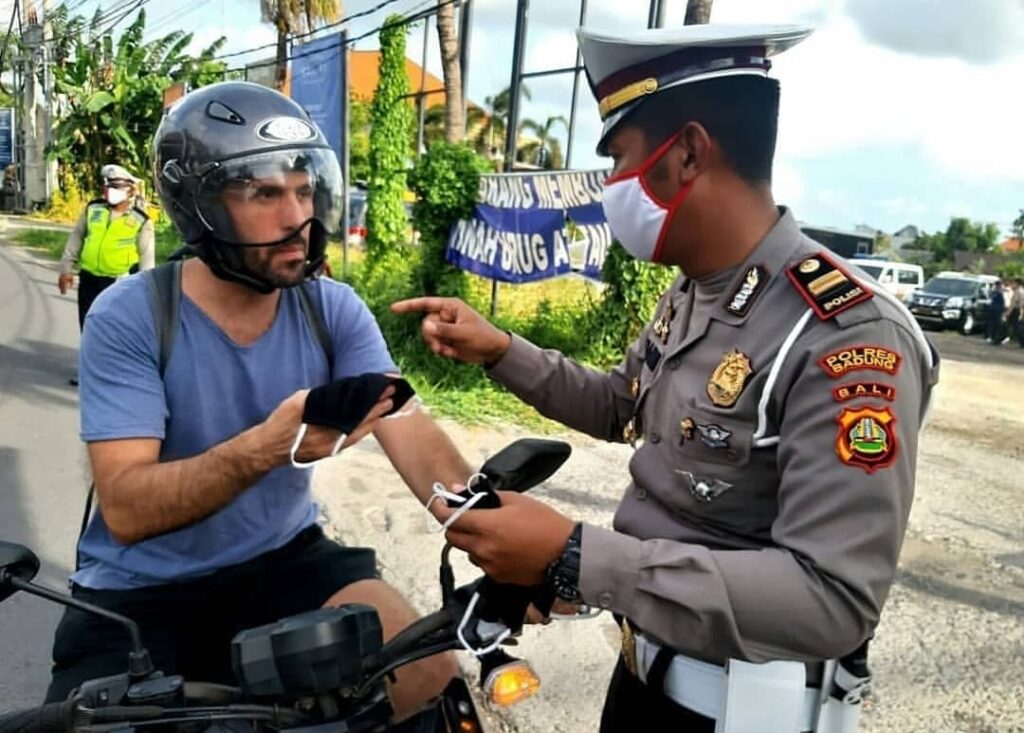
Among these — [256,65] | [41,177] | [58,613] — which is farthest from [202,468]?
[41,177]

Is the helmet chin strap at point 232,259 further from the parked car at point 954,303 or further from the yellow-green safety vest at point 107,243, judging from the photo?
the parked car at point 954,303

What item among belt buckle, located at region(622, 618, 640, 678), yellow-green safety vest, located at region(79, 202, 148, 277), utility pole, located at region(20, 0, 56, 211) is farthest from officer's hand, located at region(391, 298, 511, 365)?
utility pole, located at region(20, 0, 56, 211)

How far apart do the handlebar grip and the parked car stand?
82.0 feet

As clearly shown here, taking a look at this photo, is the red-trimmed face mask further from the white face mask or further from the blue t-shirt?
the white face mask

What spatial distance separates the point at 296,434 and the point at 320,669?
1.59ft

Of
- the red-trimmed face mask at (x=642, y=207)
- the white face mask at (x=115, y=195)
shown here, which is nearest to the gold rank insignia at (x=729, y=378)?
the red-trimmed face mask at (x=642, y=207)

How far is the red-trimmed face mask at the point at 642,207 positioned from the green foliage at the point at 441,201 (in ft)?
25.2

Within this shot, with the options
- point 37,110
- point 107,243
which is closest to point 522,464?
point 107,243

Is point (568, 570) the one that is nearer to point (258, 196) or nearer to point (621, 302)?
point (258, 196)

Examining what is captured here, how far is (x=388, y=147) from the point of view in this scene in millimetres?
13594

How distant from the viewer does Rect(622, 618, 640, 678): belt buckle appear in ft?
5.83

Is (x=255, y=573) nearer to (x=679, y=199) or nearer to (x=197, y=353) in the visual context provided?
(x=197, y=353)

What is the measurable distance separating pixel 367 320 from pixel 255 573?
670mm

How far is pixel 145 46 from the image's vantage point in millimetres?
25000
